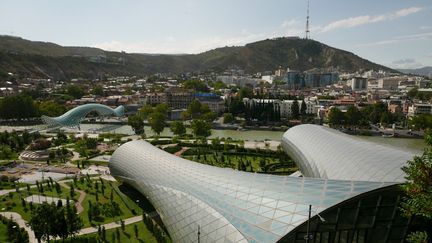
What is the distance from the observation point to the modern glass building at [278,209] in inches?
457

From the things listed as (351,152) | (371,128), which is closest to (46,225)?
(351,152)

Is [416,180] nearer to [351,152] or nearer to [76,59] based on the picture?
[351,152]

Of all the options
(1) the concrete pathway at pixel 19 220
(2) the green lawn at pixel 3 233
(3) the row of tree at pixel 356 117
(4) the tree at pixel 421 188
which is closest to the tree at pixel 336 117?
(3) the row of tree at pixel 356 117

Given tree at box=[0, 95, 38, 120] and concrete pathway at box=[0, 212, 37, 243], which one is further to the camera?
tree at box=[0, 95, 38, 120]

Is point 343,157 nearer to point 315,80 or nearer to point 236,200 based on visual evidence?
point 236,200

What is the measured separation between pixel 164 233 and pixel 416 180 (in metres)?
14.1

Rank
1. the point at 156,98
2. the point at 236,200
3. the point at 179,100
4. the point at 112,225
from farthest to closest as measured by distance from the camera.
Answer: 1. the point at 179,100
2. the point at 156,98
3. the point at 112,225
4. the point at 236,200

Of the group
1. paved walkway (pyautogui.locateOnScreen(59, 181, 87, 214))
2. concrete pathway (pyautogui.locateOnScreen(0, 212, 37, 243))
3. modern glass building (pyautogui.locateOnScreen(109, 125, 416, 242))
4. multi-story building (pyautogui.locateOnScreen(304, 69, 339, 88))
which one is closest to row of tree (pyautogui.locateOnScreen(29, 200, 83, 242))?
concrete pathway (pyautogui.locateOnScreen(0, 212, 37, 243))

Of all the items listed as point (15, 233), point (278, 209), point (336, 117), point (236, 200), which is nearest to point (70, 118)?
point (15, 233)

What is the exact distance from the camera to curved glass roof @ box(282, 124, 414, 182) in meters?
19.2

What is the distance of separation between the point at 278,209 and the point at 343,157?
12886mm

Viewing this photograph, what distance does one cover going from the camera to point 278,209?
12.6 metres

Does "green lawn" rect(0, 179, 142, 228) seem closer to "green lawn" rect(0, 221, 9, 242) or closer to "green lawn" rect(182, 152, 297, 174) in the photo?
"green lawn" rect(0, 221, 9, 242)

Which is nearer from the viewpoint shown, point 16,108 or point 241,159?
point 241,159
